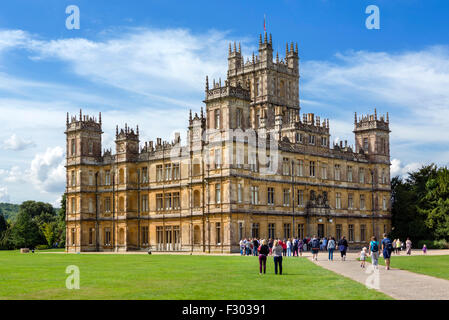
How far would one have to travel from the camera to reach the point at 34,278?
82.4 ft

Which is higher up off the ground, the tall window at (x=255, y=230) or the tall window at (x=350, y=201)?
the tall window at (x=350, y=201)

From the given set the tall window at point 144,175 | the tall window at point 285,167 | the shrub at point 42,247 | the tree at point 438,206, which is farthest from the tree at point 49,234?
the tree at point 438,206

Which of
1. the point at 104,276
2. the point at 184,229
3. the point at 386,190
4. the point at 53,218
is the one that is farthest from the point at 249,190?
the point at 53,218

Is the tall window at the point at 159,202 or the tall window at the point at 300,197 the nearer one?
the tall window at the point at 300,197

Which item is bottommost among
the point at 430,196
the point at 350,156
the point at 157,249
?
the point at 157,249

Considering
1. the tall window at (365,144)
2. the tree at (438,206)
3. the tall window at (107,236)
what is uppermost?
the tall window at (365,144)

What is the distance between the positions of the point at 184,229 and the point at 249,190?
1011 cm

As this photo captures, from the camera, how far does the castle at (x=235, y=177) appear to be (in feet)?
194

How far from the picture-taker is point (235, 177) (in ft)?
188

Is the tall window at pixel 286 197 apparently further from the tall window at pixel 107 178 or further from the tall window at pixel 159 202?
the tall window at pixel 107 178

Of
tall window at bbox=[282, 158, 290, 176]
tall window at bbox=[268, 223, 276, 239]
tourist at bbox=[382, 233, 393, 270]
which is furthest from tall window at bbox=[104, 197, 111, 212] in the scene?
tourist at bbox=[382, 233, 393, 270]

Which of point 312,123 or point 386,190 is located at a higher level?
point 312,123
